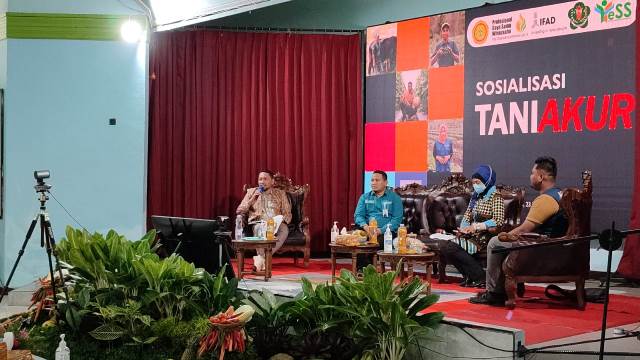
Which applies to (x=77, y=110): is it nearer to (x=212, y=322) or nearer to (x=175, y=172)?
(x=175, y=172)

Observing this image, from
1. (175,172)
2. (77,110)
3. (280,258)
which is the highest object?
(77,110)

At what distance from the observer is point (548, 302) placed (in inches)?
255

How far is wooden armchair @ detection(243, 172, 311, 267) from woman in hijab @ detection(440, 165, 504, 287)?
6.63 feet

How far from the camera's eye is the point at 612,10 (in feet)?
24.7

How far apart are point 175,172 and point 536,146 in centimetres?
422

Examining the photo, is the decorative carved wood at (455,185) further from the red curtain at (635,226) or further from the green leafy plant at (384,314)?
the green leafy plant at (384,314)

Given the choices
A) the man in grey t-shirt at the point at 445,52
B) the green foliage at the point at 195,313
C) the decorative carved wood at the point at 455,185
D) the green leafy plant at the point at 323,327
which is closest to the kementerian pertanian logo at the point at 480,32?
the man in grey t-shirt at the point at 445,52

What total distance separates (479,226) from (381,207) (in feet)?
3.74

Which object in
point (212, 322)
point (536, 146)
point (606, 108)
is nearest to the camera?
point (212, 322)

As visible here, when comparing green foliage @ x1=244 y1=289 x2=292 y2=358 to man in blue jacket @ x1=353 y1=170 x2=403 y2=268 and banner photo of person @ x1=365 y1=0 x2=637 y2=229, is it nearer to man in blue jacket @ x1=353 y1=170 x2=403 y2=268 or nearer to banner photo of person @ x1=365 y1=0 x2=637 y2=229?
man in blue jacket @ x1=353 y1=170 x2=403 y2=268

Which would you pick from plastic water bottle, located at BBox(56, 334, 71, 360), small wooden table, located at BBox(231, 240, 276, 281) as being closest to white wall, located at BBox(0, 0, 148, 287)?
small wooden table, located at BBox(231, 240, 276, 281)

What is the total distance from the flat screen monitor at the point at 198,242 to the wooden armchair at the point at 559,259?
2.04 meters

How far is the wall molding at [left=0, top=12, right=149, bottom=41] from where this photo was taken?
8359 mm

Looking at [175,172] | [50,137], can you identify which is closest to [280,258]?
[175,172]
